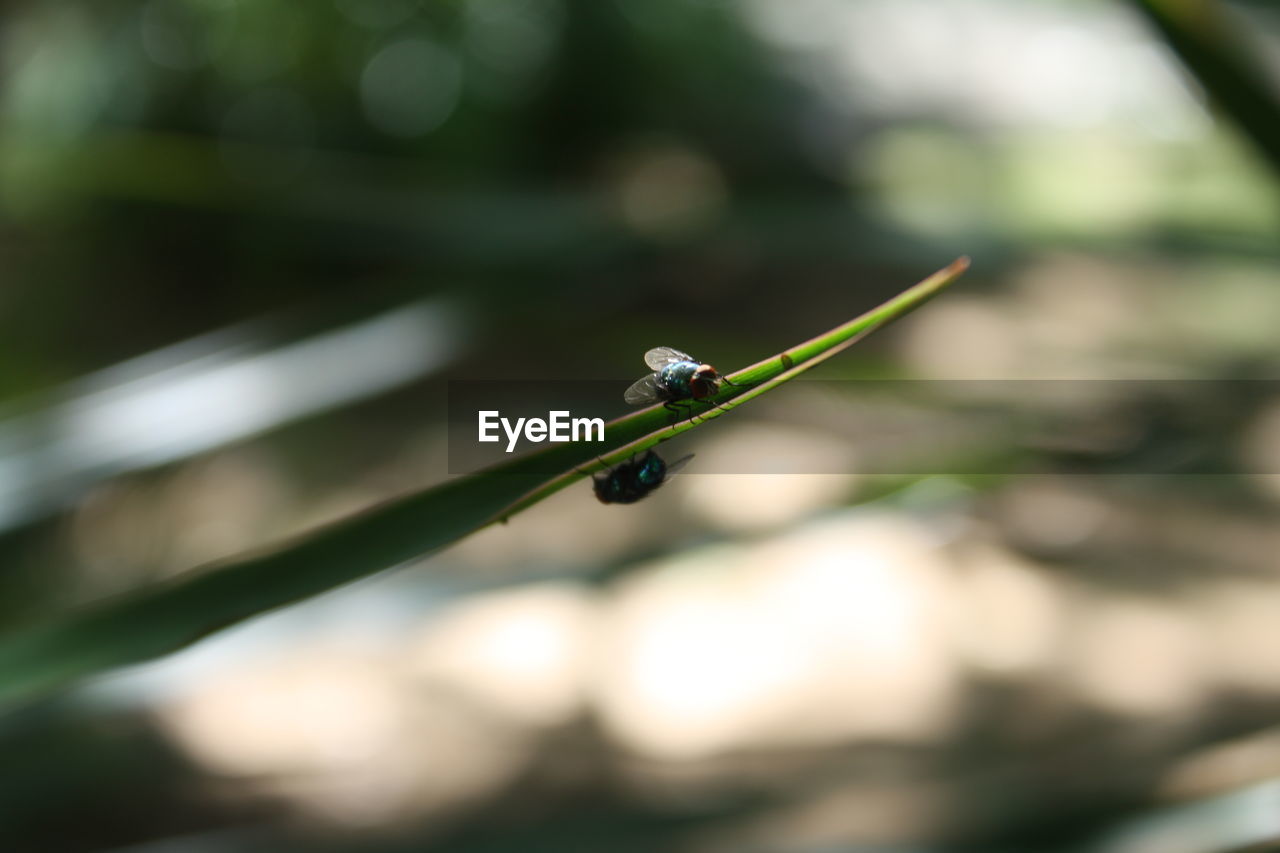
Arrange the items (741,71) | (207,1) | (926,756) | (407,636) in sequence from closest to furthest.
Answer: (926,756) → (407,636) → (207,1) → (741,71)

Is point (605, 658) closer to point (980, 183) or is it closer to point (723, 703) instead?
point (723, 703)

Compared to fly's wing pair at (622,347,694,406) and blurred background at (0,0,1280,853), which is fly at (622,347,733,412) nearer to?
fly's wing pair at (622,347,694,406)

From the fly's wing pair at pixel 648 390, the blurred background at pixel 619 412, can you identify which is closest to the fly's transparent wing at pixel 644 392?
the fly's wing pair at pixel 648 390

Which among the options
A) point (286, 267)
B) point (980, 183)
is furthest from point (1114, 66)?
point (286, 267)

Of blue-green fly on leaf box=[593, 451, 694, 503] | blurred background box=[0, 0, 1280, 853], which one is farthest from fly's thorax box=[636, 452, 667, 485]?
blurred background box=[0, 0, 1280, 853]

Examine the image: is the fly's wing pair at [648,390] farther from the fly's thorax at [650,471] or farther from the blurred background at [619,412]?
the blurred background at [619,412]

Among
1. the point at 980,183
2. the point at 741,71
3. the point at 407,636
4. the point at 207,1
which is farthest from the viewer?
the point at 741,71

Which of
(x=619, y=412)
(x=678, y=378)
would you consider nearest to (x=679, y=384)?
(x=678, y=378)
